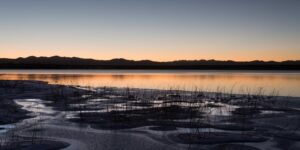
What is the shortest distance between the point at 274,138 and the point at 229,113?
486 centimetres

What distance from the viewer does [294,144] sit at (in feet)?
29.5

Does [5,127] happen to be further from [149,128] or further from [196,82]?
[196,82]

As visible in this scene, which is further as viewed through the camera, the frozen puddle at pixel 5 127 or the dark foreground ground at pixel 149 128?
the frozen puddle at pixel 5 127

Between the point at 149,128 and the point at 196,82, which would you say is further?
the point at 196,82

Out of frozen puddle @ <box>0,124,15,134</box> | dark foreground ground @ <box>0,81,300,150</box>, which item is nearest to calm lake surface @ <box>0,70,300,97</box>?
dark foreground ground @ <box>0,81,300,150</box>

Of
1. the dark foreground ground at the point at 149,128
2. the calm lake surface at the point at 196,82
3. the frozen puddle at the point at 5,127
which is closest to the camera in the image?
the dark foreground ground at the point at 149,128

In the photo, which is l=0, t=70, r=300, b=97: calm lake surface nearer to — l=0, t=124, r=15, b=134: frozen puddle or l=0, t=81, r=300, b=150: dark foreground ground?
l=0, t=81, r=300, b=150: dark foreground ground

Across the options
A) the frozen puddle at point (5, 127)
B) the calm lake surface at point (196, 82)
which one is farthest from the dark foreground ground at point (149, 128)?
the calm lake surface at point (196, 82)

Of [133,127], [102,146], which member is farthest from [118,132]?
[102,146]

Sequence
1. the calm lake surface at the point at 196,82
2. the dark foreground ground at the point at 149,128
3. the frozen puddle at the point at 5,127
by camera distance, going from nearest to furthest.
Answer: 1. the dark foreground ground at the point at 149,128
2. the frozen puddle at the point at 5,127
3. the calm lake surface at the point at 196,82

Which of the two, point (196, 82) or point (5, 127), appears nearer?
point (5, 127)

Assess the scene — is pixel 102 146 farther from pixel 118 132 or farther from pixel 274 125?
pixel 274 125

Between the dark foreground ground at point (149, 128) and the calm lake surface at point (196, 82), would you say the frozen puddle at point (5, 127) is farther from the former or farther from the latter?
the calm lake surface at point (196, 82)

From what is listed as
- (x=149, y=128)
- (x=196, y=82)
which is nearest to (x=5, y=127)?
(x=149, y=128)
